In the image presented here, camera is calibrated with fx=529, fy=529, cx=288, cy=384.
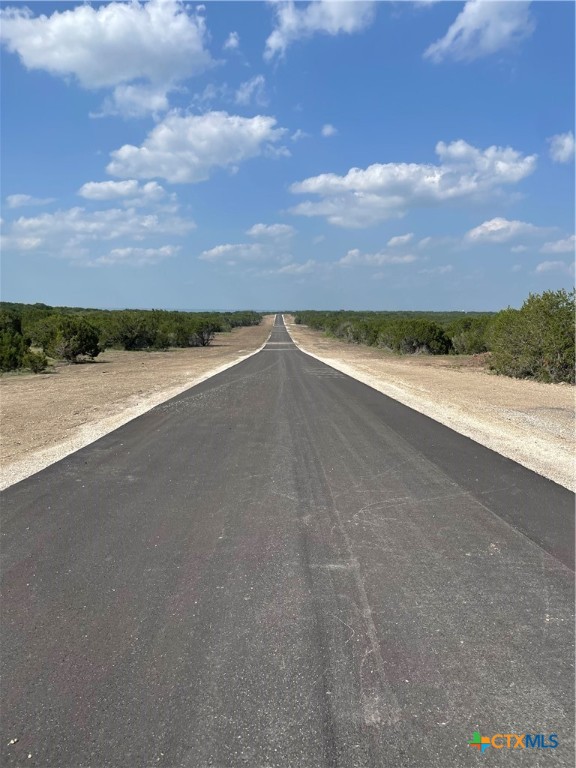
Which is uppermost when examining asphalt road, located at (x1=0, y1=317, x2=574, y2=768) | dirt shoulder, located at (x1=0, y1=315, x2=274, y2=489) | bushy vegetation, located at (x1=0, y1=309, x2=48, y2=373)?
bushy vegetation, located at (x1=0, y1=309, x2=48, y2=373)

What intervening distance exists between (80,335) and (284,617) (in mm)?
31934

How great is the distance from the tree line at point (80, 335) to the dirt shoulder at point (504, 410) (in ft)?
57.1

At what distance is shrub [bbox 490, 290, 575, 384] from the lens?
22891 mm

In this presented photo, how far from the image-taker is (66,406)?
1469 centimetres

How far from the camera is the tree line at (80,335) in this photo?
26547 mm

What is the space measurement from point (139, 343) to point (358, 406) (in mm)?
36497

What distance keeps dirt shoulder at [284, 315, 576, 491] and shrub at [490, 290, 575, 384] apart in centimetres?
115

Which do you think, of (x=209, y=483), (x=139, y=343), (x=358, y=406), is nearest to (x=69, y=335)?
(x=139, y=343)

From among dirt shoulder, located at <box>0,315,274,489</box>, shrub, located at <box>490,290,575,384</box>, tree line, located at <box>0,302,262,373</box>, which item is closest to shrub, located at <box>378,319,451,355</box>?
shrub, located at <box>490,290,575,384</box>

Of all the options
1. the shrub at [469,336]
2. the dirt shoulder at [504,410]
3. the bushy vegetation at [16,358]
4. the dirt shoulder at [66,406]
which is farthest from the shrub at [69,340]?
the shrub at [469,336]

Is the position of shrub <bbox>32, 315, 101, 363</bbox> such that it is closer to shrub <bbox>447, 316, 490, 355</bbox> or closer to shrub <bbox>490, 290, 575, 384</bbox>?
shrub <bbox>490, 290, 575, 384</bbox>

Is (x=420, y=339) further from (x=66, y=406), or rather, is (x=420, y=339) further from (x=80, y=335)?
(x=66, y=406)

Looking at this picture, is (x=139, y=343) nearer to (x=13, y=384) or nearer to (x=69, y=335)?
(x=69, y=335)

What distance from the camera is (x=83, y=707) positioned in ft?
9.49
